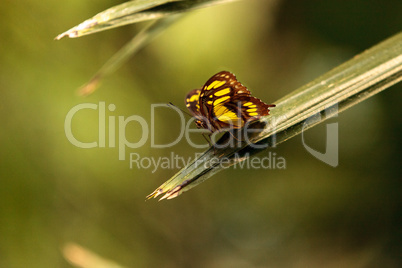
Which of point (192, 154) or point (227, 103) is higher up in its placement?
point (192, 154)

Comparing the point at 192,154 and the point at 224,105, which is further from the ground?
the point at 192,154

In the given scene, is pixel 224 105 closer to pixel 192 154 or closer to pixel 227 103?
pixel 227 103

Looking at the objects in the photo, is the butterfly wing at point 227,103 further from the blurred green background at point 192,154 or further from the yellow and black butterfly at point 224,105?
the blurred green background at point 192,154

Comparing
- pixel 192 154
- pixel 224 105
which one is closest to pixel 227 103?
pixel 224 105

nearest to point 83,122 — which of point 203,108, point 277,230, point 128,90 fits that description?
A: point 128,90

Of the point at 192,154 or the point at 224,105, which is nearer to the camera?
the point at 224,105

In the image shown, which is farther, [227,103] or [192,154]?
[192,154]
